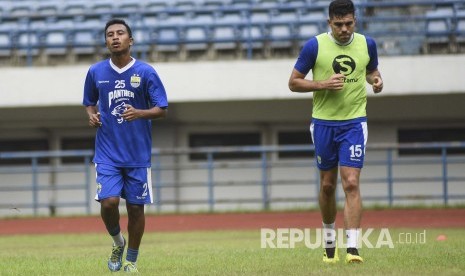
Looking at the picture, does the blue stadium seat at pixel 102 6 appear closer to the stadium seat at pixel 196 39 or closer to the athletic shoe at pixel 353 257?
the stadium seat at pixel 196 39

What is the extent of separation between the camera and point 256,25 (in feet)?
75.6

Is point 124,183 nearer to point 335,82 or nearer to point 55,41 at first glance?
point 335,82

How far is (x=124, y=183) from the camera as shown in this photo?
9.16 metres

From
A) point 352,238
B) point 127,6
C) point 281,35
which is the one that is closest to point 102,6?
point 127,6

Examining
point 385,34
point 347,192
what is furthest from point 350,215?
point 385,34

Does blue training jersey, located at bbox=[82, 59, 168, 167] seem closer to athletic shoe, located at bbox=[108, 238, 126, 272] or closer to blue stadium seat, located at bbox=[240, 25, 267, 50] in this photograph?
athletic shoe, located at bbox=[108, 238, 126, 272]

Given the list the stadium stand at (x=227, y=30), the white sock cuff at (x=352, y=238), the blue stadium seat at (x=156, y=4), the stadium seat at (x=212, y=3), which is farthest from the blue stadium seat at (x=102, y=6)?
the white sock cuff at (x=352, y=238)

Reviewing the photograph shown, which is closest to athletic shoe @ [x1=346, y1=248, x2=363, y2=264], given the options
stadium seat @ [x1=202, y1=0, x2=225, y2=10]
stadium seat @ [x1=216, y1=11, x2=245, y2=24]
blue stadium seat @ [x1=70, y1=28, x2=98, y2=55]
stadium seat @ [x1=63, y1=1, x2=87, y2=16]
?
stadium seat @ [x1=216, y1=11, x2=245, y2=24]

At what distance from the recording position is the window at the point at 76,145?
26.1m

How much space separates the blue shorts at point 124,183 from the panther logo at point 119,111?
1.28 ft

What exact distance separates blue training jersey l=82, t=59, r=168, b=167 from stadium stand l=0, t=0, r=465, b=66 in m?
13.5

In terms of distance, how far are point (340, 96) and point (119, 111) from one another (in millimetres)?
1837

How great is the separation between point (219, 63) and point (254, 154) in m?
3.34

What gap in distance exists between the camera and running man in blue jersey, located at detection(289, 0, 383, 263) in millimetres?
9125
